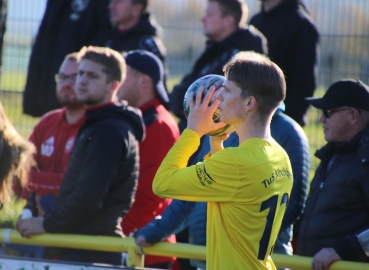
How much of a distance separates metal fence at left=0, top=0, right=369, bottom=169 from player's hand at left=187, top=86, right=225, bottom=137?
240 inches

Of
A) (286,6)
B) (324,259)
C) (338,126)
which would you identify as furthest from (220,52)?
(324,259)

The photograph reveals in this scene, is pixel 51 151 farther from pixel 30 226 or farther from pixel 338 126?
pixel 338 126

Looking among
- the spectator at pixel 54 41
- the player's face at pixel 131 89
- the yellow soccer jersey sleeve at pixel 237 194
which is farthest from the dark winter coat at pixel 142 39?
the yellow soccer jersey sleeve at pixel 237 194

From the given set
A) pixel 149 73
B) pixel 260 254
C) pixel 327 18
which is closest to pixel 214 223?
pixel 260 254

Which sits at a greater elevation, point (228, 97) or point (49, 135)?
point (228, 97)

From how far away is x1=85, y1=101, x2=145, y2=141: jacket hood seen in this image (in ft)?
17.5

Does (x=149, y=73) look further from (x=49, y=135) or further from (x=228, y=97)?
(x=228, y=97)

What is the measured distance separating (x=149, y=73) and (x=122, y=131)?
122 cm

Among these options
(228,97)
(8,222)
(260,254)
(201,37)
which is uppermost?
(228,97)

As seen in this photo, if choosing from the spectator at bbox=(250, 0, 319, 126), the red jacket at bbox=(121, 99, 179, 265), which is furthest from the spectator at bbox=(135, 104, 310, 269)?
the spectator at bbox=(250, 0, 319, 126)

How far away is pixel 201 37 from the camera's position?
1059cm

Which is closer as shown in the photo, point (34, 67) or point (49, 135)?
point (49, 135)

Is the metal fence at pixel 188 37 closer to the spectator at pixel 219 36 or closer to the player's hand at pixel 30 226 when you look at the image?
the spectator at pixel 219 36

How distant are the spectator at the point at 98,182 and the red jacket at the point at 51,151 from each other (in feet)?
1.36
